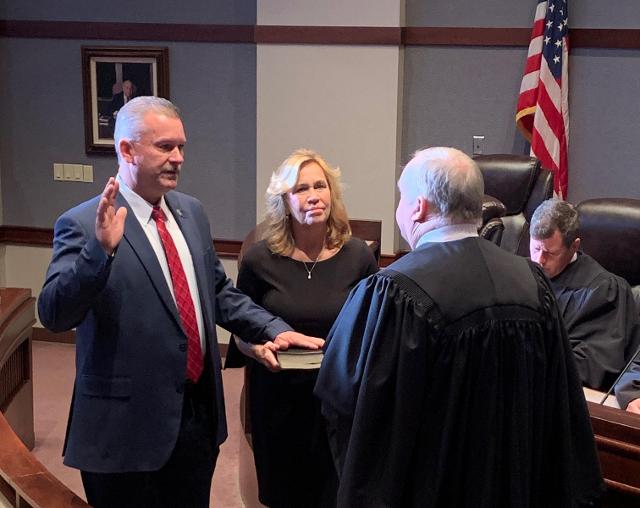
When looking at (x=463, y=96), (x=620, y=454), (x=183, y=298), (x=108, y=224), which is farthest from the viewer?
(x=463, y=96)

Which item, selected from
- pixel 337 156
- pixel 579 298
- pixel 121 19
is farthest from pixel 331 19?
pixel 579 298

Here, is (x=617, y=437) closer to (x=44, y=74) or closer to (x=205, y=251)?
(x=205, y=251)

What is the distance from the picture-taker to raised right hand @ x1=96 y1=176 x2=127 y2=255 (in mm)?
1863

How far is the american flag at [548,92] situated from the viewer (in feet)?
14.9

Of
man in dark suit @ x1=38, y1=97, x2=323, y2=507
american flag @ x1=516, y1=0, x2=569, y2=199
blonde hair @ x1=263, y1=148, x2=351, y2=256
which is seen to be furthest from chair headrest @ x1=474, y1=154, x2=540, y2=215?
man in dark suit @ x1=38, y1=97, x2=323, y2=507

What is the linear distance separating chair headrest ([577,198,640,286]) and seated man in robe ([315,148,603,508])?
5.37 feet

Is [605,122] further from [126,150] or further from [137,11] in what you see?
[126,150]

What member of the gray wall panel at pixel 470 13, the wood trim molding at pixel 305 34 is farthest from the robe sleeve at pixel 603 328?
the gray wall panel at pixel 470 13

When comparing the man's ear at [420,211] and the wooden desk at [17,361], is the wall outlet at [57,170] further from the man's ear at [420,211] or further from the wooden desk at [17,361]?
the man's ear at [420,211]

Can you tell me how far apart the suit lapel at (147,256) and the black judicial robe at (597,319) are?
1.58 m

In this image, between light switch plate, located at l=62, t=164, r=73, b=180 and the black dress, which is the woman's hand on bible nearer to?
the black dress

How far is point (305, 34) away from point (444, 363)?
338 centimetres

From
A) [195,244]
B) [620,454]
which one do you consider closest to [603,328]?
[620,454]

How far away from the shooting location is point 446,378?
1777 mm
